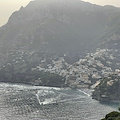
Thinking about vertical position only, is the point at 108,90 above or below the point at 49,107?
above

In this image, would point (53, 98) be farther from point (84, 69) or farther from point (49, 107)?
point (84, 69)

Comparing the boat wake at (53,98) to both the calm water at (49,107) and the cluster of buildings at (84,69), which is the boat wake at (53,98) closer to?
→ the calm water at (49,107)

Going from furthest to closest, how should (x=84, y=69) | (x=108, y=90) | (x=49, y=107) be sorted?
(x=84, y=69) → (x=108, y=90) → (x=49, y=107)

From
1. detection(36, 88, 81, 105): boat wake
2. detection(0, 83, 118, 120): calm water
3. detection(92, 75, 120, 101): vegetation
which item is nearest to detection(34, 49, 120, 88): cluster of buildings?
detection(92, 75, 120, 101): vegetation

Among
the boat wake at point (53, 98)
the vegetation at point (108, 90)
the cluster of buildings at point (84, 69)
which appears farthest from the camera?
the cluster of buildings at point (84, 69)

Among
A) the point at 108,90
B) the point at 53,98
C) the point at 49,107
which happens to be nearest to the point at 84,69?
the point at 108,90

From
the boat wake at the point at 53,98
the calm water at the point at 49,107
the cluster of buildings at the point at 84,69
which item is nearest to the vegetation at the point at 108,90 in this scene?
the calm water at the point at 49,107

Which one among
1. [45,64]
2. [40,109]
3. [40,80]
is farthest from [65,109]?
[45,64]

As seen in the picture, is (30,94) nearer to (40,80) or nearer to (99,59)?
(40,80)

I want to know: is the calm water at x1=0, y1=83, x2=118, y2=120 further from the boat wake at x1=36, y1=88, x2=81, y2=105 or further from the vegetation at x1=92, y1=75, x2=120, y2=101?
the vegetation at x1=92, y1=75, x2=120, y2=101
